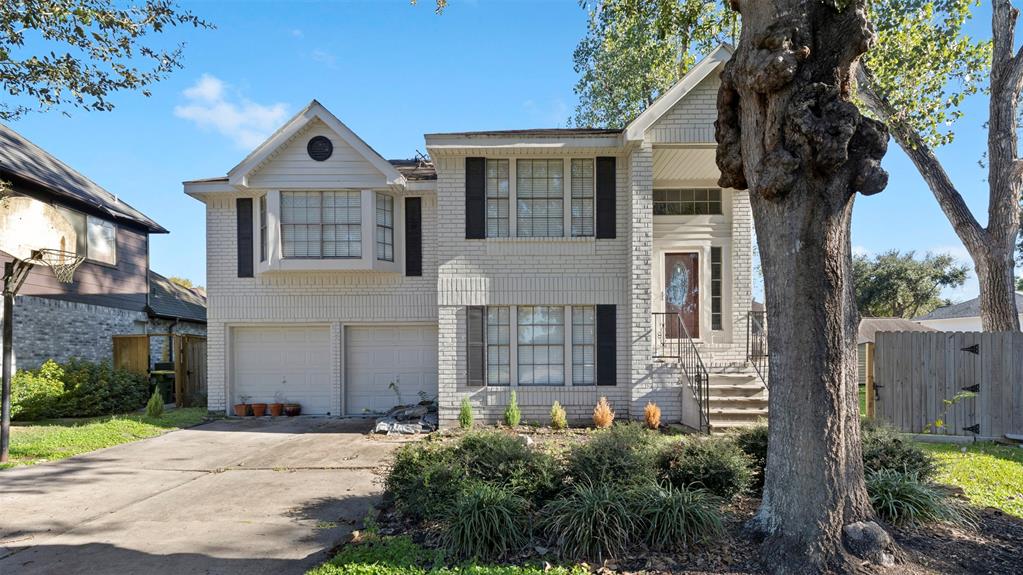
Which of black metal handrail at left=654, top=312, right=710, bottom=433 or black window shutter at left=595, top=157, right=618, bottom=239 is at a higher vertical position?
black window shutter at left=595, top=157, right=618, bottom=239

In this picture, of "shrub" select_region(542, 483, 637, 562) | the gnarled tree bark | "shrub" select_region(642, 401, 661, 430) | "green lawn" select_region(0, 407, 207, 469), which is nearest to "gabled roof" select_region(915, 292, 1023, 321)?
the gnarled tree bark

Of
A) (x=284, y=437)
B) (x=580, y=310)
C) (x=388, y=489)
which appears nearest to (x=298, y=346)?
(x=284, y=437)

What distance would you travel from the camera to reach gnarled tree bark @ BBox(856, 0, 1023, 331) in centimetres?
A: 1062

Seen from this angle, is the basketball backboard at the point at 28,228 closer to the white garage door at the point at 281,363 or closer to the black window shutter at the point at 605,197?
the white garage door at the point at 281,363

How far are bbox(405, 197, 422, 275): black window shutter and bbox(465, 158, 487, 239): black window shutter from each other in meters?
2.20

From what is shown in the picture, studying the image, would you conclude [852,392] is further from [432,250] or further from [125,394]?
[125,394]

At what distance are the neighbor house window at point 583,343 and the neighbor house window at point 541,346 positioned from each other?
0.24m

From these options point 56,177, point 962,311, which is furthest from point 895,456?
point 962,311

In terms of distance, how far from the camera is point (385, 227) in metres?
12.1

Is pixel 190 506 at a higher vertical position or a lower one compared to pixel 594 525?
lower

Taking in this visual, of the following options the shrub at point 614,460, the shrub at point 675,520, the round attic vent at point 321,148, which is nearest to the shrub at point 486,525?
the shrub at point 614,460

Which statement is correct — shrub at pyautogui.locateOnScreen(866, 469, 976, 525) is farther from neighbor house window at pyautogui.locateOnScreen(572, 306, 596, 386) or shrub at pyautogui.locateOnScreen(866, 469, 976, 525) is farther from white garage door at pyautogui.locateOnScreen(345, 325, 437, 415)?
white garage door at pyautogui.locateOnScreen(345, 325, 437, 415)

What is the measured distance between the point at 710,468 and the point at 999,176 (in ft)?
35.3

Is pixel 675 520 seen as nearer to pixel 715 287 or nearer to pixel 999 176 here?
pixel 715 287
